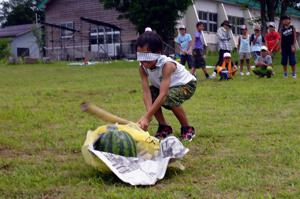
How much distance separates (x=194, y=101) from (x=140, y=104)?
98cm

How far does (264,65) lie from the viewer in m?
13.9

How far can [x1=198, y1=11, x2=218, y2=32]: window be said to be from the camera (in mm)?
40750

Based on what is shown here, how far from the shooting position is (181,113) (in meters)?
5.54

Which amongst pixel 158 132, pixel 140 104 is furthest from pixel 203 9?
pixel 158 132

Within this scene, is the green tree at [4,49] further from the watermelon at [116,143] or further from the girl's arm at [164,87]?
the watermelon at [116,143]

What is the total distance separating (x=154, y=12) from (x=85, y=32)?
10.9m

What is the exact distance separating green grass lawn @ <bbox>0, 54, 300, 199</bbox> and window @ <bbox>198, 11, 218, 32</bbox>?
32027mm

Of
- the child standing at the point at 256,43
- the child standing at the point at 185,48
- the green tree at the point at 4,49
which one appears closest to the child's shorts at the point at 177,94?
the child standing at the point at 185,48

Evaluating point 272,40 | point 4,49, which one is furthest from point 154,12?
point 272,40

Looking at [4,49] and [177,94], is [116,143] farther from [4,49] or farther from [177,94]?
[4,49]

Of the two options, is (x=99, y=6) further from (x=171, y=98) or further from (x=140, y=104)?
(x=171, y=98)

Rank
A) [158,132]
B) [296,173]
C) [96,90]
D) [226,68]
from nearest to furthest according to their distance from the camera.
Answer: [296,173] < [158,132] < [96,90] < [226,68]

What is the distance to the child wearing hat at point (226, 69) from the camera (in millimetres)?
13584

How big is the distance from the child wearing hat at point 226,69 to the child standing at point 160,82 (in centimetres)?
811
